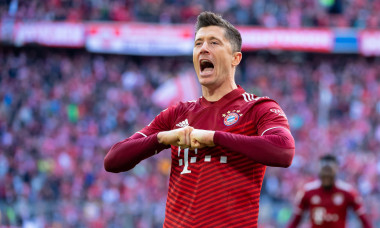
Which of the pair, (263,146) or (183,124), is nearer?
(263,146)

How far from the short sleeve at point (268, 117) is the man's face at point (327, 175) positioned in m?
4.96

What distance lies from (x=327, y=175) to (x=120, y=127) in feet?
35.2

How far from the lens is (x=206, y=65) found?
3273 mm

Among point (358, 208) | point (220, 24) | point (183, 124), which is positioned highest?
point (220, 24)

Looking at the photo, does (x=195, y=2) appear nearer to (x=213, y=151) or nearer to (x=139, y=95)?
(x=139, y=95)

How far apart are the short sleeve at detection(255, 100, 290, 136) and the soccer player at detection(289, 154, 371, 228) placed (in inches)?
193

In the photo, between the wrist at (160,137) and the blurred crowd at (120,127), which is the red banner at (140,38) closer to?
the blurred crowd at (120,127)

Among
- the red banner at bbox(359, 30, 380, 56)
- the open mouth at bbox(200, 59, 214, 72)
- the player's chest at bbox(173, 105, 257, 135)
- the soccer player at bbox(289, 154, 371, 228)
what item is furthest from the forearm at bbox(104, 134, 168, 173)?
the red banner at bbox(359, 30, 380, 56)

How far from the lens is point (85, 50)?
22.8 meters

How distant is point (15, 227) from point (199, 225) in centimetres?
990

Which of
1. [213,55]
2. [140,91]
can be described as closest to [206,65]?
[213,55]

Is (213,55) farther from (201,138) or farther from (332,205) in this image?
(332,205)

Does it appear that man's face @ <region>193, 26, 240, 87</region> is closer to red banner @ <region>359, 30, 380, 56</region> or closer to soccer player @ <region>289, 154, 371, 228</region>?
soccer player @ <region>289, 154, 371, 228</region>

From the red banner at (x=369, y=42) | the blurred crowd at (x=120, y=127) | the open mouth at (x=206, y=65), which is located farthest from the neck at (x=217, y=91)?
the red banner at (x=369, y=42)
